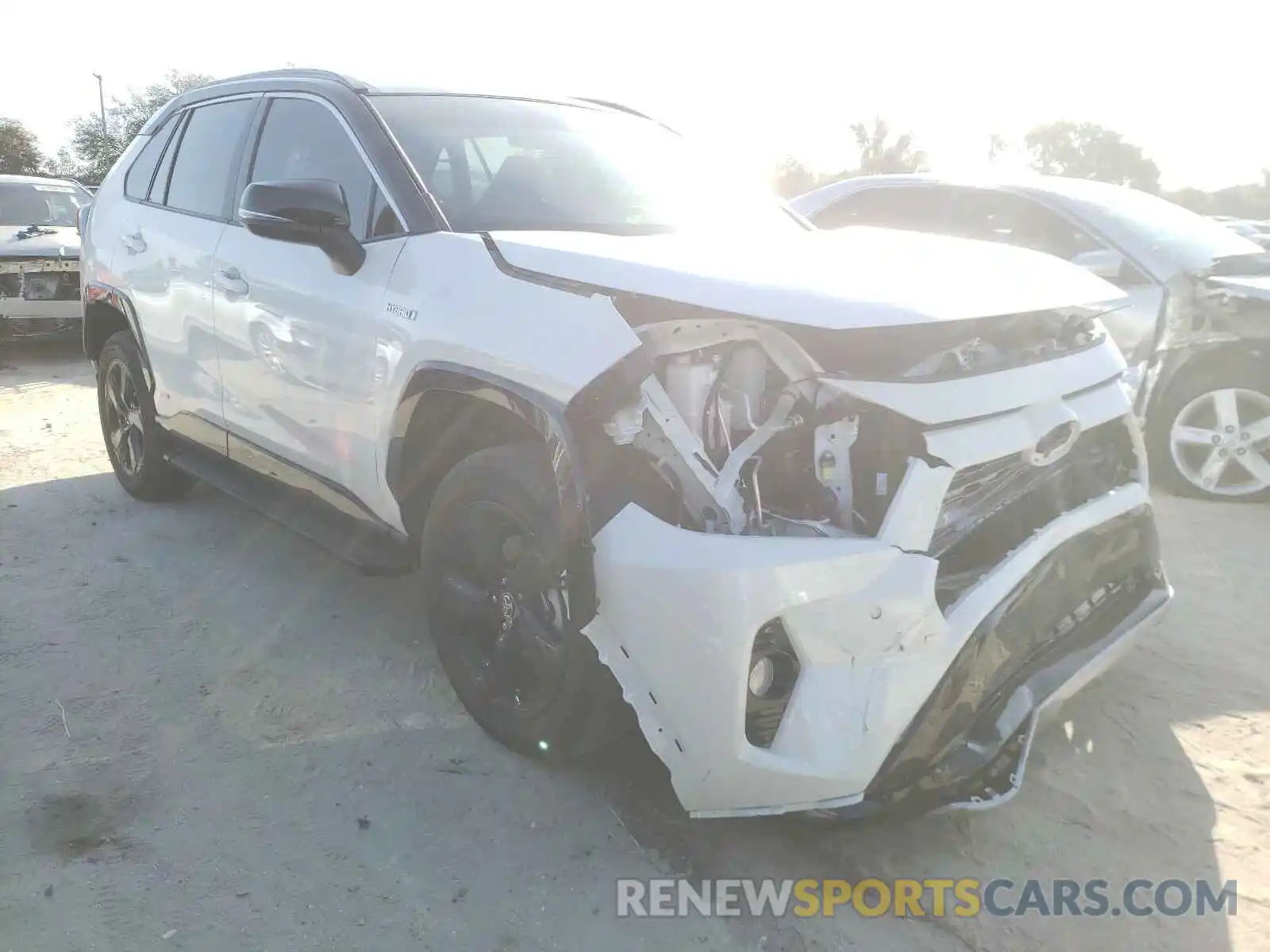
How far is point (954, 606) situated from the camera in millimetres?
2070

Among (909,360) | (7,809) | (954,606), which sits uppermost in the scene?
(909,360)

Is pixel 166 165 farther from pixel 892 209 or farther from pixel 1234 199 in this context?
pixel 1234 199

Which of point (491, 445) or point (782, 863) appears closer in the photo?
point (782, 863)

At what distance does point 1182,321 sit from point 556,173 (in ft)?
11.6

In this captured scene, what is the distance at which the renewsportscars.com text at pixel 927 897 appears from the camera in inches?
87.4

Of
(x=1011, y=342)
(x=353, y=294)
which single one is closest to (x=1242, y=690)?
(x=1011, y=342)

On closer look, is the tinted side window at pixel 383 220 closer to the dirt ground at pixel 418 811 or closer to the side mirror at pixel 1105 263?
the dirt ground at pixel 418 811

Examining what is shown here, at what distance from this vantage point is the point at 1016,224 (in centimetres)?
546

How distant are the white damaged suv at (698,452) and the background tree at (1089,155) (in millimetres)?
42069

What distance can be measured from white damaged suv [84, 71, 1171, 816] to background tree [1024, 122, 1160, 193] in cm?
4207

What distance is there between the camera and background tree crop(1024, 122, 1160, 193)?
133 ft

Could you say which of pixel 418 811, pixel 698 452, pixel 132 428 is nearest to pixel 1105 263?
pixel 698 452

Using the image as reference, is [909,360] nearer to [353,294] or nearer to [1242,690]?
[353,294]

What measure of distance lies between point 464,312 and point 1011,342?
141 cm
